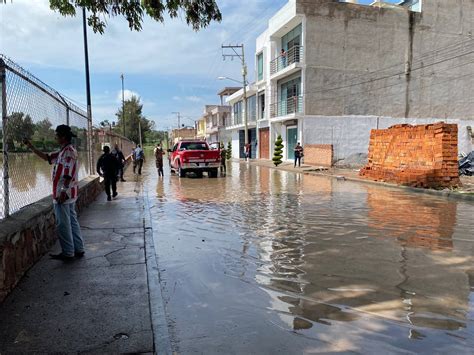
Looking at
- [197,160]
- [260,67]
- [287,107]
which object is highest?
[260,67]

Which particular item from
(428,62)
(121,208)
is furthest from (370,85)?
(121,208)

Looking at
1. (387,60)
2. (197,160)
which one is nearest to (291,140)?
(387,60)

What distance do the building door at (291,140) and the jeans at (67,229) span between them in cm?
2780

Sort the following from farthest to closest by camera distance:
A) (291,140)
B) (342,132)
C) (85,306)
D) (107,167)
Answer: (291,140), (342,132), (107,167), (85,306)

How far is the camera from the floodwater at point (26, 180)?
545 cm

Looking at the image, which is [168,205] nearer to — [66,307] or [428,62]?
[66,307]

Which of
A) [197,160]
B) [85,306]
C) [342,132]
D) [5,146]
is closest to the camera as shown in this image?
[85,306]

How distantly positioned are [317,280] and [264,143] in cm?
3558

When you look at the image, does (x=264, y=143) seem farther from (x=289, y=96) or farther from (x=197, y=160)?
(x=197, y=160)

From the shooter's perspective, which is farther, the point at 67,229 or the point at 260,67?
the point at 260,67

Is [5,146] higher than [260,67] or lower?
lower

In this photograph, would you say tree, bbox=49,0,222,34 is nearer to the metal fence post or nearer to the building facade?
the metal fence post

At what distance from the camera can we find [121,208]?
10.7 metres

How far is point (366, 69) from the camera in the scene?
105ft
